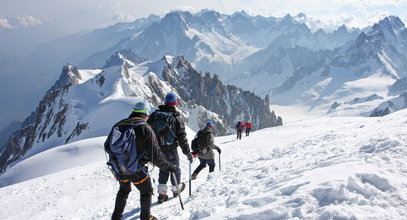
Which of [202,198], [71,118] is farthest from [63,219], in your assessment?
[71,118]

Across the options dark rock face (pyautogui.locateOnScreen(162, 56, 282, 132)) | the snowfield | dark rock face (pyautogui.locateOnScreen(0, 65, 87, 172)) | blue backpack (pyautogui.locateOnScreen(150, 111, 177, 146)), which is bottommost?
the snowfield

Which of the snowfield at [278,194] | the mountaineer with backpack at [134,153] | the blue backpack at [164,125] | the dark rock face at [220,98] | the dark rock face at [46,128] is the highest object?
the dark rock face at [220,98]

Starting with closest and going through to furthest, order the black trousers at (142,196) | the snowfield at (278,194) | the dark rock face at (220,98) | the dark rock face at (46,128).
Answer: the snowfield at (278,194), the black trousers at (142,196), the dark rock face at (46,128), the dark rock face at (220,98)

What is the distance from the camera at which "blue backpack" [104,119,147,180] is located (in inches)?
210

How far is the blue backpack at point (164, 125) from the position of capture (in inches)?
277

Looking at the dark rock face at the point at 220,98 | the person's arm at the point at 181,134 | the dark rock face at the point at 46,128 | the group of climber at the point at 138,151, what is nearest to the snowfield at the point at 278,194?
the group of climber at the point at 138,151

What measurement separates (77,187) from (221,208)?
25.9 feet

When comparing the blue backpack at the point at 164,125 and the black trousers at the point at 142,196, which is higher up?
the blue backpack at the point at 164,125

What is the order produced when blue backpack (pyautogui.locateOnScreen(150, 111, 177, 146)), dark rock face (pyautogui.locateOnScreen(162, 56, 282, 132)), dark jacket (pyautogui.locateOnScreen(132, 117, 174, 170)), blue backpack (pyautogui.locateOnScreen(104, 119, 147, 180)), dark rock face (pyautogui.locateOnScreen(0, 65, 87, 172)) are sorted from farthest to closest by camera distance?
dark rock face (pyautogui.locateOnScreen(162, 56, 282, 132)) < dark rock face (pyautogui.locateOnScreen(0, 65, 87, 172)) < blue backpack (pyautogui.locateOnScreen(150, 111, 177, 146)) < dark jacket (pyautogui.locateOnScreen(132, 117, 174, 170)) < blue backpack (pyautogui.locateOnScreen(104, 119, 147, 180))

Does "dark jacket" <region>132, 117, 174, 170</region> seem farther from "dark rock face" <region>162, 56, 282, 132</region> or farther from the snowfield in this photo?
"dark rock face" <region>162, 56, 282, 132</region>

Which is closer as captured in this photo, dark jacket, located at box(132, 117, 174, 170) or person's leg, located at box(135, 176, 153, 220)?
dark jacket, located at box(132, 117, 174, 170)

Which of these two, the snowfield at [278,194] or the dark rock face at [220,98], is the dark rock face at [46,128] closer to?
the snowfield at [278,194]

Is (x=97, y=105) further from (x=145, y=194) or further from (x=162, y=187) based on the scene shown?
(x=145, y=194)

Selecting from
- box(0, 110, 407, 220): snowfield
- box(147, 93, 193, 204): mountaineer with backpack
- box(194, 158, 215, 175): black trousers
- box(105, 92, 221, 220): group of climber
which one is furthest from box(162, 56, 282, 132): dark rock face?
box(105, 92, 221, 220): group of climber
